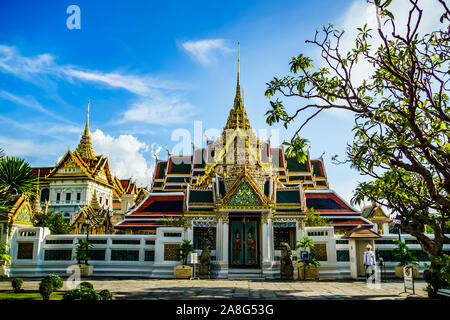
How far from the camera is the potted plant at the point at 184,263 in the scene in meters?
17.6

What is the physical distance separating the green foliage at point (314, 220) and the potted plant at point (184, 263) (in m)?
7.75

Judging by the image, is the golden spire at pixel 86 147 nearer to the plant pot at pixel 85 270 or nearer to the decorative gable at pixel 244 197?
the plant pot at pixel 85 270

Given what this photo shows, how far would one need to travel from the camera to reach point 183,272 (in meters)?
17.6

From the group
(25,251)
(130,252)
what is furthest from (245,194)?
(25,251)

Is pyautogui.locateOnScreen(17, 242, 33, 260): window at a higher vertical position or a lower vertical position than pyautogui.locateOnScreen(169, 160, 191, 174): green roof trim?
lower

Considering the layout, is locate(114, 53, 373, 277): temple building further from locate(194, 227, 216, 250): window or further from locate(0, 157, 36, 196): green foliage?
locate(0, 157, 36, 196): green foliage

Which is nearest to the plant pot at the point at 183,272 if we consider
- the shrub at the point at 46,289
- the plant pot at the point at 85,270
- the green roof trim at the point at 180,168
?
the plant pot at the point at 85,270

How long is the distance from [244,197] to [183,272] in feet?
16.0

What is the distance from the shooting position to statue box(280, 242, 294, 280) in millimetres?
17672

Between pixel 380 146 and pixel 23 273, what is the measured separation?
17.9m

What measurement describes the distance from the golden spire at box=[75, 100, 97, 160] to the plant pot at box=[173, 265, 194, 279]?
55.4 m

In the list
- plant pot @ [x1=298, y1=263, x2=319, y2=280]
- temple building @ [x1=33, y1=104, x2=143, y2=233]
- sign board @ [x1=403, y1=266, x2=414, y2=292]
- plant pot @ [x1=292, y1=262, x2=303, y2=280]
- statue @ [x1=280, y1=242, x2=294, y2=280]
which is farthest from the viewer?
temple building @ [x1=33, y1=104, x2=143, y2=233]

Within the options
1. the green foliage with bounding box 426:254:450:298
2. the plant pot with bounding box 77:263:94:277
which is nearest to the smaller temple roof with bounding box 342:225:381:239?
the green foliage with bounding box 426:254:450:298

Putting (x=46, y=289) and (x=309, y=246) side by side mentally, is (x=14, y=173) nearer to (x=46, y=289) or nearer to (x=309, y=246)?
(x=46, y=289)
